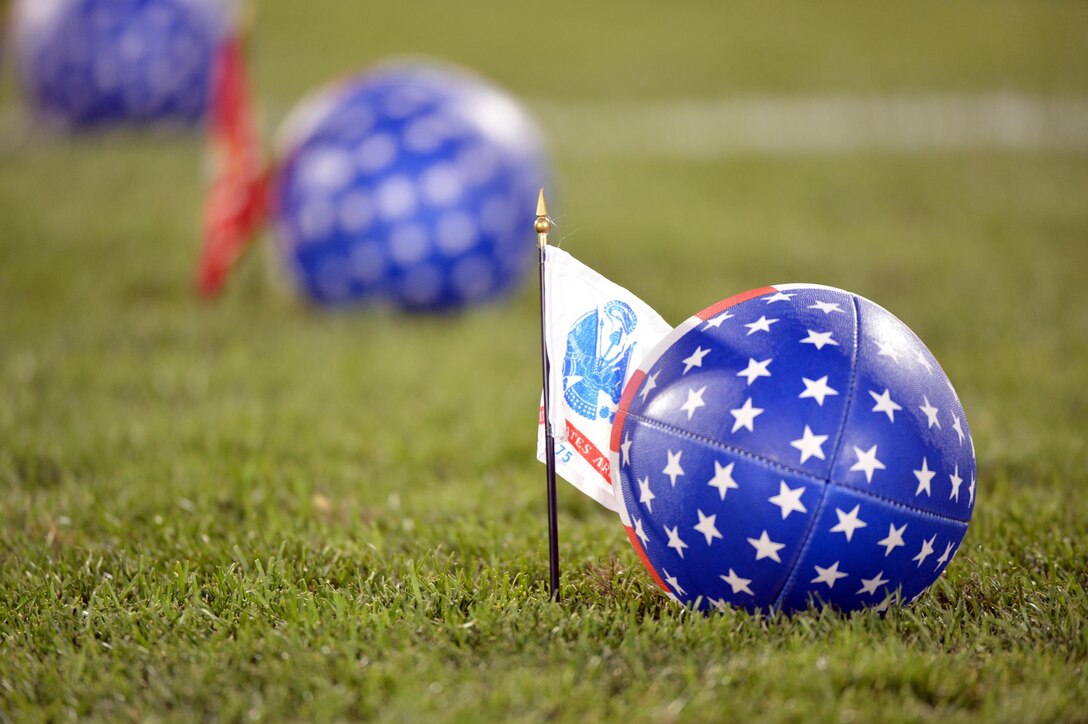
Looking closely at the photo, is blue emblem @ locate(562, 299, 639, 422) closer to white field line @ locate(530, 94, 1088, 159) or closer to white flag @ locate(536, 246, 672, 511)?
white flag @ locate(536, 246, 672, 511)

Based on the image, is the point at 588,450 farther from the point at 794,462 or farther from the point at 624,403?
the point at 794,462

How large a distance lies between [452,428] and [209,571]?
1669 millimetres

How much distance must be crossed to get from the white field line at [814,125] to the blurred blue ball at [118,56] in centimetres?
402

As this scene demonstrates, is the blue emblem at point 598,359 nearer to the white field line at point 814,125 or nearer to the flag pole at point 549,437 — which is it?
the flag pole at point 549,437

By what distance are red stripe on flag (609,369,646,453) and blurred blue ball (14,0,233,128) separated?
365 inches

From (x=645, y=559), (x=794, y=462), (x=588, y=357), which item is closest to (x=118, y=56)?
(x=588, y=357)

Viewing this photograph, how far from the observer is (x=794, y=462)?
2.81m

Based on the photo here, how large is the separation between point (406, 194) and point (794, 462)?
12.3 ft

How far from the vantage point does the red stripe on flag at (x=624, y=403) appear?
3049 millimetres

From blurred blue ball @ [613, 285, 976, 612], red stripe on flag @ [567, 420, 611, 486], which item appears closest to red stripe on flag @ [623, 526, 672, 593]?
blurred blue ball @ [613, 285, 976, 612]

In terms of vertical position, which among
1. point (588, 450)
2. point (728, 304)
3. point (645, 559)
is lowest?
point (645, 559)

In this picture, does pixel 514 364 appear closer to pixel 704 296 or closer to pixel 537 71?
pixel 704 296

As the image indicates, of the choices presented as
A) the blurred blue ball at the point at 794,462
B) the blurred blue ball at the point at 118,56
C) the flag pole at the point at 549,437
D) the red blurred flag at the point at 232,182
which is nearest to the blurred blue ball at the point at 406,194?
the red blurred flag at the point at 232,182

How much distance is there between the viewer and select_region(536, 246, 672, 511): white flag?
10.0ft
